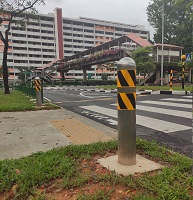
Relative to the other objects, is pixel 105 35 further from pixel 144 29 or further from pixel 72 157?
pixel 72 157

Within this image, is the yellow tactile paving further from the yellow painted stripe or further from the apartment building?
the apartment building

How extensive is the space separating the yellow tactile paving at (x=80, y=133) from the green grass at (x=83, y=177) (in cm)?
90

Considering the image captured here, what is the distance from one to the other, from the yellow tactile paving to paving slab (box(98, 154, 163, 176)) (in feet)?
3.54

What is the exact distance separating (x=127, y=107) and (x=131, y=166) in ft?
2.55

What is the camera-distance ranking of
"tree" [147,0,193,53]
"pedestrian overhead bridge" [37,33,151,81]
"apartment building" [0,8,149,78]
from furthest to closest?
"apartment building" [0,8,149,78] < "tree" [147,0,193,53] < "pedestrian overhead bridge" [37,33,151,81]

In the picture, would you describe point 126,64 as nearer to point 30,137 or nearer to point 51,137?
point 51,137

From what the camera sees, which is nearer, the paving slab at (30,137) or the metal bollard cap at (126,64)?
the metal bollard cap at (126,64)

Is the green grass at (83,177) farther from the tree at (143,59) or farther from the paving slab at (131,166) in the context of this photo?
the tree at (143,59)

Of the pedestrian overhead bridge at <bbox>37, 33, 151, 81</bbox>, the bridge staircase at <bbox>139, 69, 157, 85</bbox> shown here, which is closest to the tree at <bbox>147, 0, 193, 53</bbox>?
the pedestrian overhead bridge at <bbox>37, 33, 151, 81</bbox>

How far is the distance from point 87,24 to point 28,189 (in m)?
91.3

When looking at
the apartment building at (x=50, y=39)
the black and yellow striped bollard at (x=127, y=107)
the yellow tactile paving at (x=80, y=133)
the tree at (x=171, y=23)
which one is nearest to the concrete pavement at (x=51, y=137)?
the yellow tactile paving at (x=80, y=133)

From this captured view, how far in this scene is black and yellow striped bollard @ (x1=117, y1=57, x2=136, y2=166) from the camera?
2633 millimetres

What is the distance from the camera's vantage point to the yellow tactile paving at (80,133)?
4066 mm

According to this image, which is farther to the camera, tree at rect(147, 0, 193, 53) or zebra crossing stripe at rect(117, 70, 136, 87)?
tree at rect(147, 0, 193, 53)
